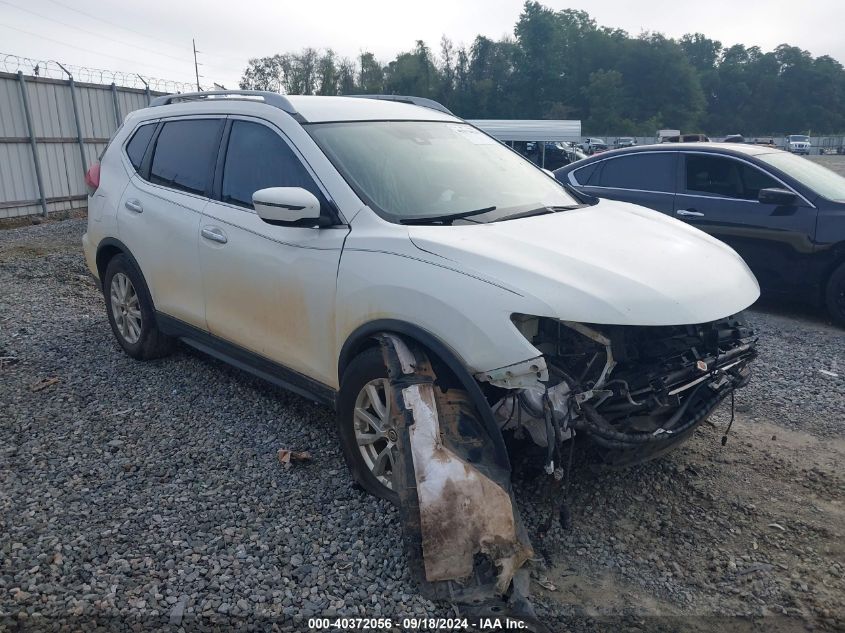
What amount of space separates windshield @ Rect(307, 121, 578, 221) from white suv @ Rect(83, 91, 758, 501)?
0.04 feet

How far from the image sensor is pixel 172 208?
15.2 ft

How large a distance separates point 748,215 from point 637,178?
1.35 metres

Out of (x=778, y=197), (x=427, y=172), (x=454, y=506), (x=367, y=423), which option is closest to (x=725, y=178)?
(x=778, y=197)

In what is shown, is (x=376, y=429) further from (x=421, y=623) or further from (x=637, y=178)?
(x=637, y=178)

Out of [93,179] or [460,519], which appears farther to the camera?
[93,179]

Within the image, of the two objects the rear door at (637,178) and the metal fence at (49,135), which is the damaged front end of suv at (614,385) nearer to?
the rear door at (637,178)

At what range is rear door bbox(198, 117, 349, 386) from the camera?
11.6ft

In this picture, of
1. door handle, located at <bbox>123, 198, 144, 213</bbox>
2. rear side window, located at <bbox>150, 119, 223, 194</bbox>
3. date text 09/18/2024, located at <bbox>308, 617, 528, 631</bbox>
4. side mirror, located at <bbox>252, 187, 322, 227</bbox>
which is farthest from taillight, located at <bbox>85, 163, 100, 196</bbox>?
date text 09/18/2024, located at <bbox>308, 617, 528, 631</bbox>

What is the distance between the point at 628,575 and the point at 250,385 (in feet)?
10.0

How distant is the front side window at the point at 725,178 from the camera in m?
7.00

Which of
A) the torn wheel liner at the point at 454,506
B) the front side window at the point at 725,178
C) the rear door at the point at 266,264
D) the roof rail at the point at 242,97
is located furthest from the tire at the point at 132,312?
the front side window at the point at 725,178

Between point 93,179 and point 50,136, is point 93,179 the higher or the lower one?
the lower one

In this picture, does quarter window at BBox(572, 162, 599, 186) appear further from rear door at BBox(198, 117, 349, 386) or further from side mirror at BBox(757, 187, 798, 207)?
rear door at BBox(198, 117, 349, 386)

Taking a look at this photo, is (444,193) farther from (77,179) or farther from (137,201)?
(77,179)
